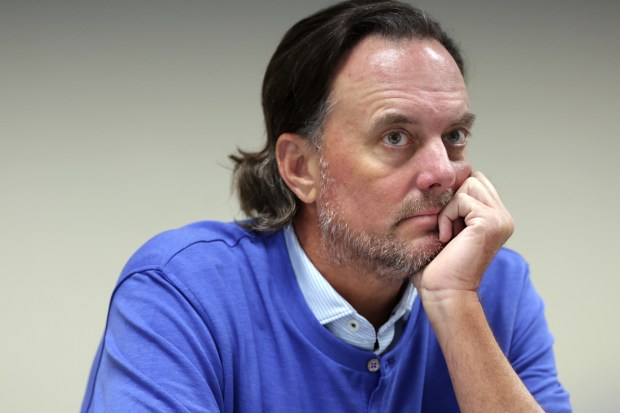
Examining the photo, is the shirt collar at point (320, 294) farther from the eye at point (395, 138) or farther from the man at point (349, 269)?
the eye at point (395, 138)

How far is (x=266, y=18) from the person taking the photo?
2.75m

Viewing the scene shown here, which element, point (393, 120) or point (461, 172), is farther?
point (461, 172)

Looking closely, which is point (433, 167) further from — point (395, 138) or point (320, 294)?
point (320, 294)

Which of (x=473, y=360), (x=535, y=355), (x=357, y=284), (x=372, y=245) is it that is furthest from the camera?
A: (x=535, y=355)

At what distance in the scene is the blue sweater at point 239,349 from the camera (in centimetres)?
149

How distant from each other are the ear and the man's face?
0.07m

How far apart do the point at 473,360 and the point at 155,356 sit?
2.02 feet

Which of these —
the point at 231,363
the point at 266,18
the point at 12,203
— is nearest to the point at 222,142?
the point at 266,18

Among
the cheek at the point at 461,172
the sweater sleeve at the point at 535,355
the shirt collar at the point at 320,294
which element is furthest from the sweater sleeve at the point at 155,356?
the sweater sleeve at the point at 535,355

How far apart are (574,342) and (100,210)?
183cm

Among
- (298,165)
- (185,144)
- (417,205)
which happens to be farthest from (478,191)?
(185,144)

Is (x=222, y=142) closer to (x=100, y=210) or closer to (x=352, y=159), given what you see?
(x=100, y=210)

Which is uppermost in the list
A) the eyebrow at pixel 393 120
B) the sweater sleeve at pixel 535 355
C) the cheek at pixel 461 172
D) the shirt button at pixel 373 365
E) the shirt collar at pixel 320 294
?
the eyebrow at pixel 393 120

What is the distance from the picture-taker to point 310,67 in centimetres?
180
